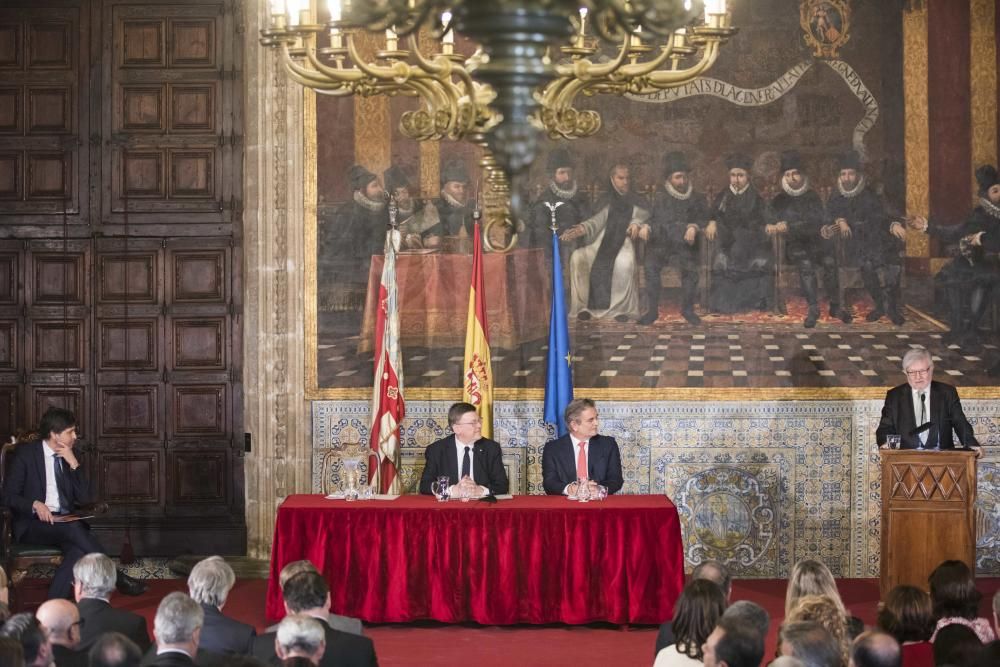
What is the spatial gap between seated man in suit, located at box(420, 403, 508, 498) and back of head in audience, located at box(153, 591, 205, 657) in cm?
486

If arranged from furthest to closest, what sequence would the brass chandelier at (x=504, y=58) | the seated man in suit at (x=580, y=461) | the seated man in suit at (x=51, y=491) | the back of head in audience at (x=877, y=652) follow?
the seated man in suit at (x=580, y=461) < the seated man in suit at (x=51, y=491) < the back of head in audience at (x=877, y=652) < the brass chandelier at (x=504, y=58)

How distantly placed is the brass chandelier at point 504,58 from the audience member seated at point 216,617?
7.00 feet

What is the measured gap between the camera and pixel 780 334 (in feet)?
38.6

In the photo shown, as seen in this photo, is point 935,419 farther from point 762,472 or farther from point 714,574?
point 714,574

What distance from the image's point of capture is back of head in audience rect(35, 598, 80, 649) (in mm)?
5840

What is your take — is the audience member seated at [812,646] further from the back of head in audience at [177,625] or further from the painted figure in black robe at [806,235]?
the painted figure in black robe at [806,235]

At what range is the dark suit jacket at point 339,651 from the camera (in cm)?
585

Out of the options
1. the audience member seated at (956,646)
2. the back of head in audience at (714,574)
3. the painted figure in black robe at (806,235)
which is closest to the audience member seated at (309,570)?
the back of head in audience at (714,574)

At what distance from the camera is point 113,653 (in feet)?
17.0

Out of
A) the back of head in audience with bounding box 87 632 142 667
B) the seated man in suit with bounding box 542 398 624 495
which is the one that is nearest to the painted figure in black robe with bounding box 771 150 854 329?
the seated man in suit with bounding box 542 398 624 495

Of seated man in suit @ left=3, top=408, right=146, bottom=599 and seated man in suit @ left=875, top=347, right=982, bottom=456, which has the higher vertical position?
seated man in suit @ left=875, top=347, right=982, bottom=456

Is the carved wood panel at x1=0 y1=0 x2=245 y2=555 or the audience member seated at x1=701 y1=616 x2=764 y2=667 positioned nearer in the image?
the audience member seated at x1=701 y1=616 x2=764 y2=667

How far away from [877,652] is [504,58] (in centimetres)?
238

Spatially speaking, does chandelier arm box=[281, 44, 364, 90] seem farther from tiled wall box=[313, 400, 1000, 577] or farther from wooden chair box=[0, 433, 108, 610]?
tiled wall box=[313, 400, 1000, 577]
